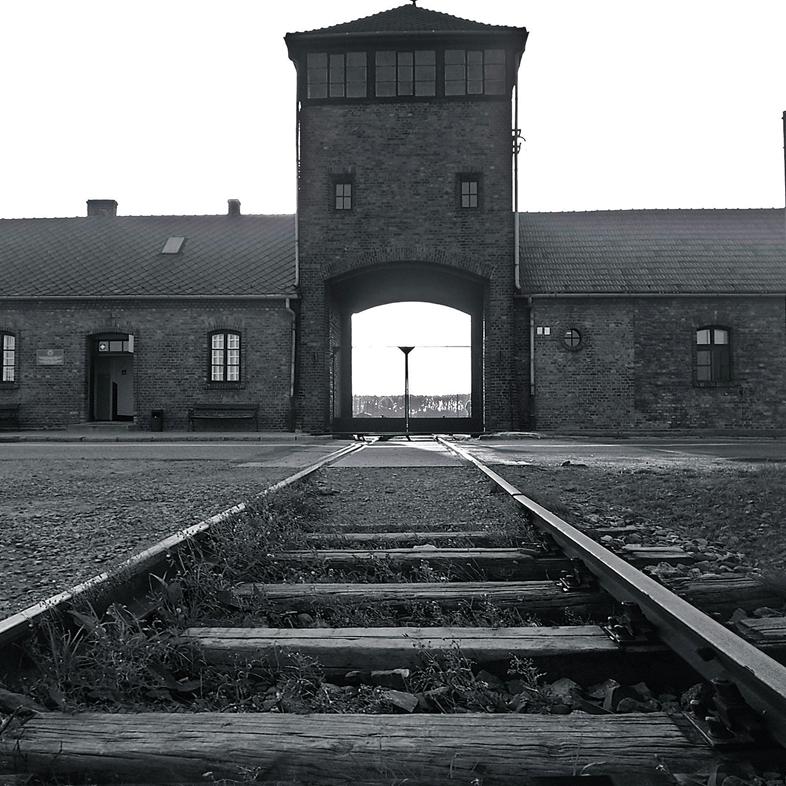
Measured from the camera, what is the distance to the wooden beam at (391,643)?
211 cm

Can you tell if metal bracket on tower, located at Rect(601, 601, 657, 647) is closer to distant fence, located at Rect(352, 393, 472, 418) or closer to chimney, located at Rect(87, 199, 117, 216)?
distant fence, located at Rect(352, 393, 472, 418)

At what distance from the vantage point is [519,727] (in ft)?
5.17

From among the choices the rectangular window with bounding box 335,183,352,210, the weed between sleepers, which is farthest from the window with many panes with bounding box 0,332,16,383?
the weed between sleepers

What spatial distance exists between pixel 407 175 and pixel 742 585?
1939 cm

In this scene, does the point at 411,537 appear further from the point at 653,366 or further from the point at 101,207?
the point at 101,207

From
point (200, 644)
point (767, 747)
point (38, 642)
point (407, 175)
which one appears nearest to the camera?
point (767, 747)

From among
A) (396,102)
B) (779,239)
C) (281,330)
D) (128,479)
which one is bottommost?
(128,479)

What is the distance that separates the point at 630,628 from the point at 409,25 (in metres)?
21.6

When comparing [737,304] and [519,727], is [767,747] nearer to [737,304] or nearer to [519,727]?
[519,727]

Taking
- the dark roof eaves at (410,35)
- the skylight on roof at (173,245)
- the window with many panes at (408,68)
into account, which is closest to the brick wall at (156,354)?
the skylight on roof at (173,245)

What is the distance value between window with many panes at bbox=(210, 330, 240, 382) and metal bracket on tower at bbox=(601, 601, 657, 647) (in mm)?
19783

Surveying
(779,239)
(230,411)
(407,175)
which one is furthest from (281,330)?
(779,239)

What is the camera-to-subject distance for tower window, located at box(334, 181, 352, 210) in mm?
21125

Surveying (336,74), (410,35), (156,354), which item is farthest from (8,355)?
(410,35)
